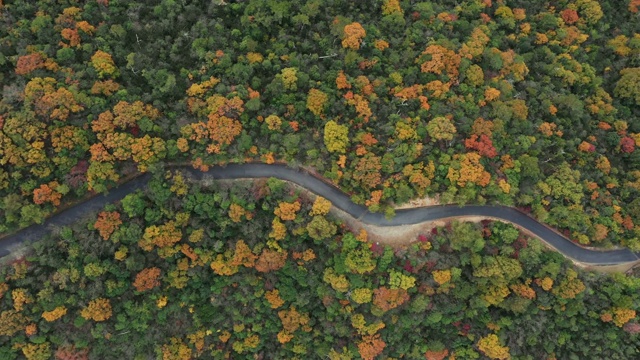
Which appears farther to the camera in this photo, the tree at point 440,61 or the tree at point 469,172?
the tree at point 440,61

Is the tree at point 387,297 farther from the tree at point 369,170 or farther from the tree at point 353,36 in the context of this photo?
the tree at point 353,36

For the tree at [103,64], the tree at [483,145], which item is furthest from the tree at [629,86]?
the tree at [103,64]

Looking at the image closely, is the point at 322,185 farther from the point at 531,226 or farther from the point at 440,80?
the point at 531,226

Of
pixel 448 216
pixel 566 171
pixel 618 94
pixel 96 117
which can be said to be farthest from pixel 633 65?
pixel 96 117

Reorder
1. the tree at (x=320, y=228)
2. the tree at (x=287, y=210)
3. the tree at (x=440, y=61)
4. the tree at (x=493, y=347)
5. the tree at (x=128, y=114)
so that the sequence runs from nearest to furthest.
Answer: the tree at (x=128, y=114), the tree at (x=320, y=228), the tree at (x=287, y=210), the tree at (x=440, y=61), the tree at (x=493, y=347)

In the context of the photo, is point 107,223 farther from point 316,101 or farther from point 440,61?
point 440,61
